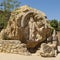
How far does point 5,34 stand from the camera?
15.6m

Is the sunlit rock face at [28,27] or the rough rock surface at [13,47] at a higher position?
the sunlit rock face at [28,27]

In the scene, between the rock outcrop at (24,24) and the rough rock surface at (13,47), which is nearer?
the rough rock surface at (13,47)

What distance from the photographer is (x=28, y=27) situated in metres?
15.4

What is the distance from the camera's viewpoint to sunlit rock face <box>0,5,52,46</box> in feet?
49.5

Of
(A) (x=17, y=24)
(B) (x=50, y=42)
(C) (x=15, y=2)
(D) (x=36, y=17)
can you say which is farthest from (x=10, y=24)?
(C) (x=15, y=2)

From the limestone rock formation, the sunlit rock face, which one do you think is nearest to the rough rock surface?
the sunlit rock face

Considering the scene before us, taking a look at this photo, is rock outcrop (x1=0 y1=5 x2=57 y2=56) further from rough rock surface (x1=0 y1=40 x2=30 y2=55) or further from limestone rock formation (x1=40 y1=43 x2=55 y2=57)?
rough rock surface (x1=0 y1=40 x2=30 y2=55)

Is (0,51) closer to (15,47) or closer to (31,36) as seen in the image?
(15,47)

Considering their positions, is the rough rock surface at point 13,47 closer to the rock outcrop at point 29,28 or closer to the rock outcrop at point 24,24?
the rock outcrop at point 29,28

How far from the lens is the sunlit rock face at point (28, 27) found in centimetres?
1509

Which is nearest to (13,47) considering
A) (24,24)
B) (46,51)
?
(24,24)

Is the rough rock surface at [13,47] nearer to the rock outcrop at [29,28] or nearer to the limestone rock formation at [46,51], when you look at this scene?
the rock outcrop at [29,28]

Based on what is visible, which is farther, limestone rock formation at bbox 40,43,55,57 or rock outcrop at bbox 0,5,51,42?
rock outcrop at bbox 0,5,51,42

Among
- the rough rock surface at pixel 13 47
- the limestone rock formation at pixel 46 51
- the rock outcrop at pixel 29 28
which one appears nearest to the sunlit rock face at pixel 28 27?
the rock outcrop at pixel 29 28
